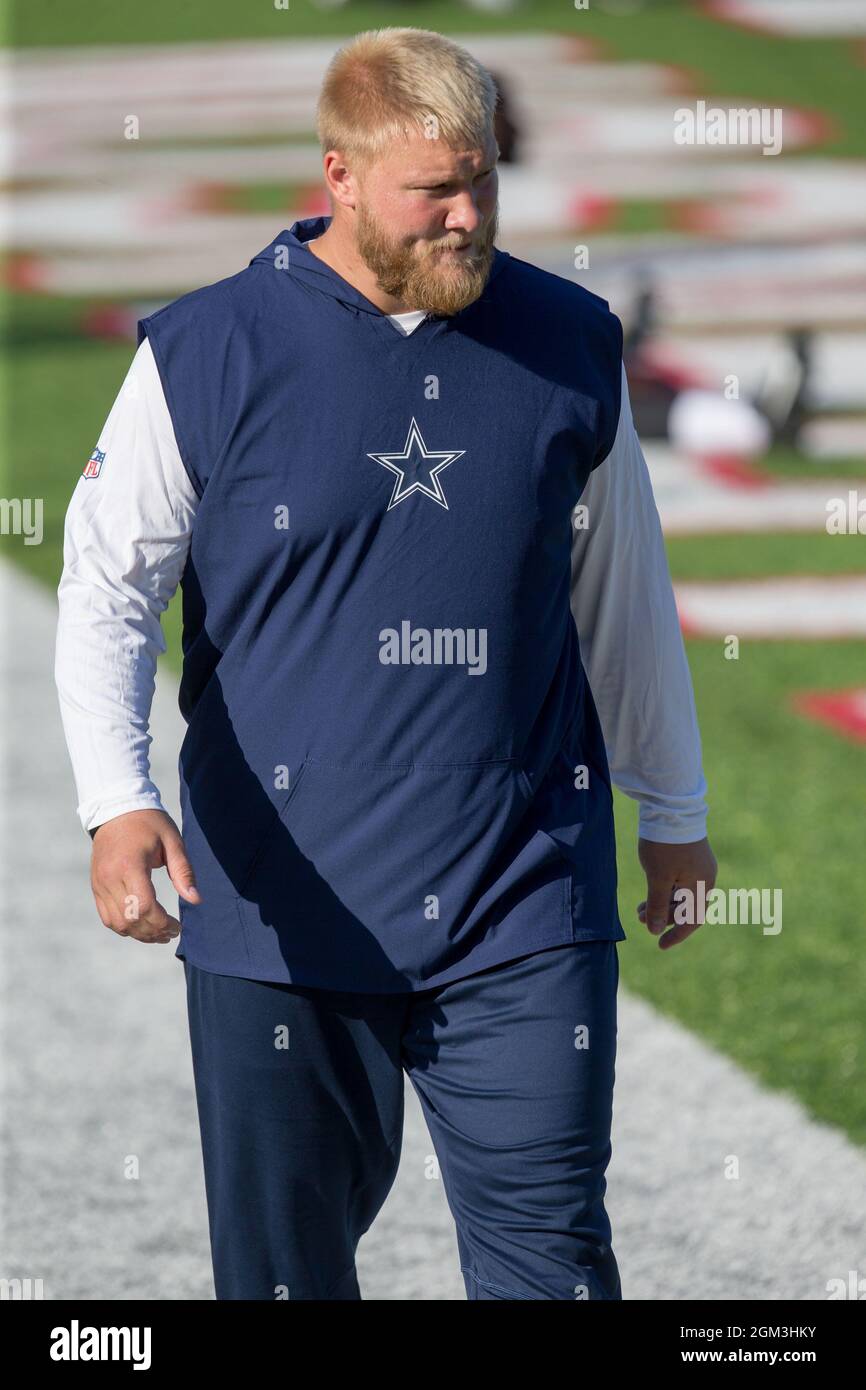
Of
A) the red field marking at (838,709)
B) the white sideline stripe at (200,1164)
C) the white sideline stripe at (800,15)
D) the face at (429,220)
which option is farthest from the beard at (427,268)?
the white sideline stripe at (800,15)

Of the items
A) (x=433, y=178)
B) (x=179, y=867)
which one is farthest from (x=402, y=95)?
(x=179, y=867)

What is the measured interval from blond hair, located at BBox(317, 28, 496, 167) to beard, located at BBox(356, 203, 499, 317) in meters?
0.11

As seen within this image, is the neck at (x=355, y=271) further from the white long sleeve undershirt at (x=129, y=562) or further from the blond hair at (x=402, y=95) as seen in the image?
the blond hair at (x=402, y=95)

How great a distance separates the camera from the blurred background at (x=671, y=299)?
21.5 feet

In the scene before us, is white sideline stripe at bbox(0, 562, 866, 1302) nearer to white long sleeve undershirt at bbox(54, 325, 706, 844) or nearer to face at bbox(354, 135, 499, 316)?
white long sleeve undershirt at bbox(54, 325, 706, 844)

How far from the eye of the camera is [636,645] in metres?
3.17

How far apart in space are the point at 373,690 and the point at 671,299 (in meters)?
18.0

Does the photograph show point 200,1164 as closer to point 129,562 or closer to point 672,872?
point 672,872

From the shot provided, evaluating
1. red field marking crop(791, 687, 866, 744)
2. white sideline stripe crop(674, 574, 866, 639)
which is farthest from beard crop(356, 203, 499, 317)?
white sideline stripe crop(674, 574, 866, 639)

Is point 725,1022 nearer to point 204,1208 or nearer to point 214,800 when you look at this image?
point 204,1208

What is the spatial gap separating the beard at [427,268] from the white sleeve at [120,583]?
352mm

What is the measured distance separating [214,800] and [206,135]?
26.6m

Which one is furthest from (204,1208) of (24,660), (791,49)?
(791,49)

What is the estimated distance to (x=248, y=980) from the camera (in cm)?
290
